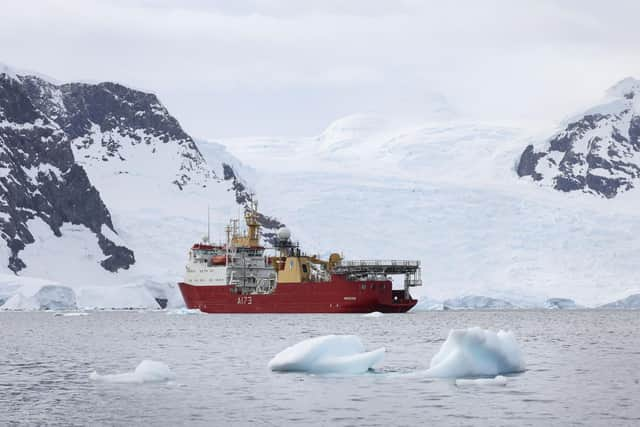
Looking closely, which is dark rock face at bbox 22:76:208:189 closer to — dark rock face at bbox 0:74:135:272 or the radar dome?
dark rock face at bbox 0:74:135:272

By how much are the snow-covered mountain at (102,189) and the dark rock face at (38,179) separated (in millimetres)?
166

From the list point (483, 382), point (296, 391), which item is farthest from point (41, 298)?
point (483, 382)

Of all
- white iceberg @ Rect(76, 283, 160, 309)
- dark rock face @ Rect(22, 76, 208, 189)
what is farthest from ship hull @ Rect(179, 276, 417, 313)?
dark rock face @ Rect(22, 76, 208, 189)

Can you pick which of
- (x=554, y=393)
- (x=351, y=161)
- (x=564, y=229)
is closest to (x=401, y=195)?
(x=564, y=229)

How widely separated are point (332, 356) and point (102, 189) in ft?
490

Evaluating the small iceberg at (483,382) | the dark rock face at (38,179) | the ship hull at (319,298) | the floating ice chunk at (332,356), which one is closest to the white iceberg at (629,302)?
the ship hull at (319,298)

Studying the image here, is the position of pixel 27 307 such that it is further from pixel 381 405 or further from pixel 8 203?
pixel 381 405

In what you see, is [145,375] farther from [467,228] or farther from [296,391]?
[467,228]

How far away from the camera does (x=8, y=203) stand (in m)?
155

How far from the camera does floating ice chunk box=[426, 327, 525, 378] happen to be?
31203mm

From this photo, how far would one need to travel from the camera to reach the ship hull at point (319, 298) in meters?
92.3

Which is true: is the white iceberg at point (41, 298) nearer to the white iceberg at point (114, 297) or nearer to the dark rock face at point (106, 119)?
the white iceberg at point (114, 297)

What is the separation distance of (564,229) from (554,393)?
389ft

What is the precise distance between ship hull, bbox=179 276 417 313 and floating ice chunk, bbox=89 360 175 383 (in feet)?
197
